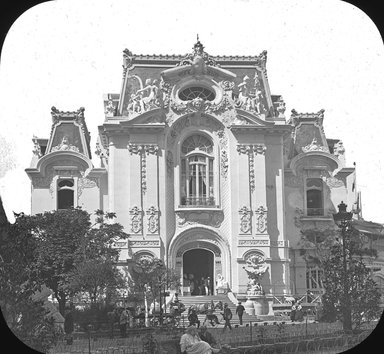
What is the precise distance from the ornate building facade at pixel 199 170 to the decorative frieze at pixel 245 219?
0.10 feet

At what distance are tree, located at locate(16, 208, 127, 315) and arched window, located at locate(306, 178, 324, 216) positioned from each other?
5.09m

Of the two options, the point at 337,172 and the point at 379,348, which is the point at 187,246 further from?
the point at 379,348

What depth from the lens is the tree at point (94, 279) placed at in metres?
20.5

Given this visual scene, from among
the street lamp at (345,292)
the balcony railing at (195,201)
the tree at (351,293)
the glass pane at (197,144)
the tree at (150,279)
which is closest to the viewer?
the street lamp at (345,292)

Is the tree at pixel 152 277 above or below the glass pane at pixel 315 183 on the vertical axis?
below

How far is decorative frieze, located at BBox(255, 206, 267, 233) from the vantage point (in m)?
30.2

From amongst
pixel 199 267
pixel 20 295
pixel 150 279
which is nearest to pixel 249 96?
pixel 199 267

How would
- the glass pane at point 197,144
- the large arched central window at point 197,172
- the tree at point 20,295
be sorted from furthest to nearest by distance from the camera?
the glass pane at point 197,144, the large arched central window at point 197,172, the tree at point 20,295

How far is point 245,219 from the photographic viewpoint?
99.3 ft

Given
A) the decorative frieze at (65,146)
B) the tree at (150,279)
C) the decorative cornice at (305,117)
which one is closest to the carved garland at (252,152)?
the decorative cornice at (305,117)

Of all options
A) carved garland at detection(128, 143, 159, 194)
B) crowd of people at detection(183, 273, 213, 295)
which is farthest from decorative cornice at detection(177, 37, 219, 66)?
crowd of people at detection(183, 273, 213, 295)

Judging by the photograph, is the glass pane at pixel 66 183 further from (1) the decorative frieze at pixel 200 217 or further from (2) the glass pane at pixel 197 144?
(2) the glass pane at pixel 197 144

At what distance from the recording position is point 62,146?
29516mm

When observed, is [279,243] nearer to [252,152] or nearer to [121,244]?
[252,152]
